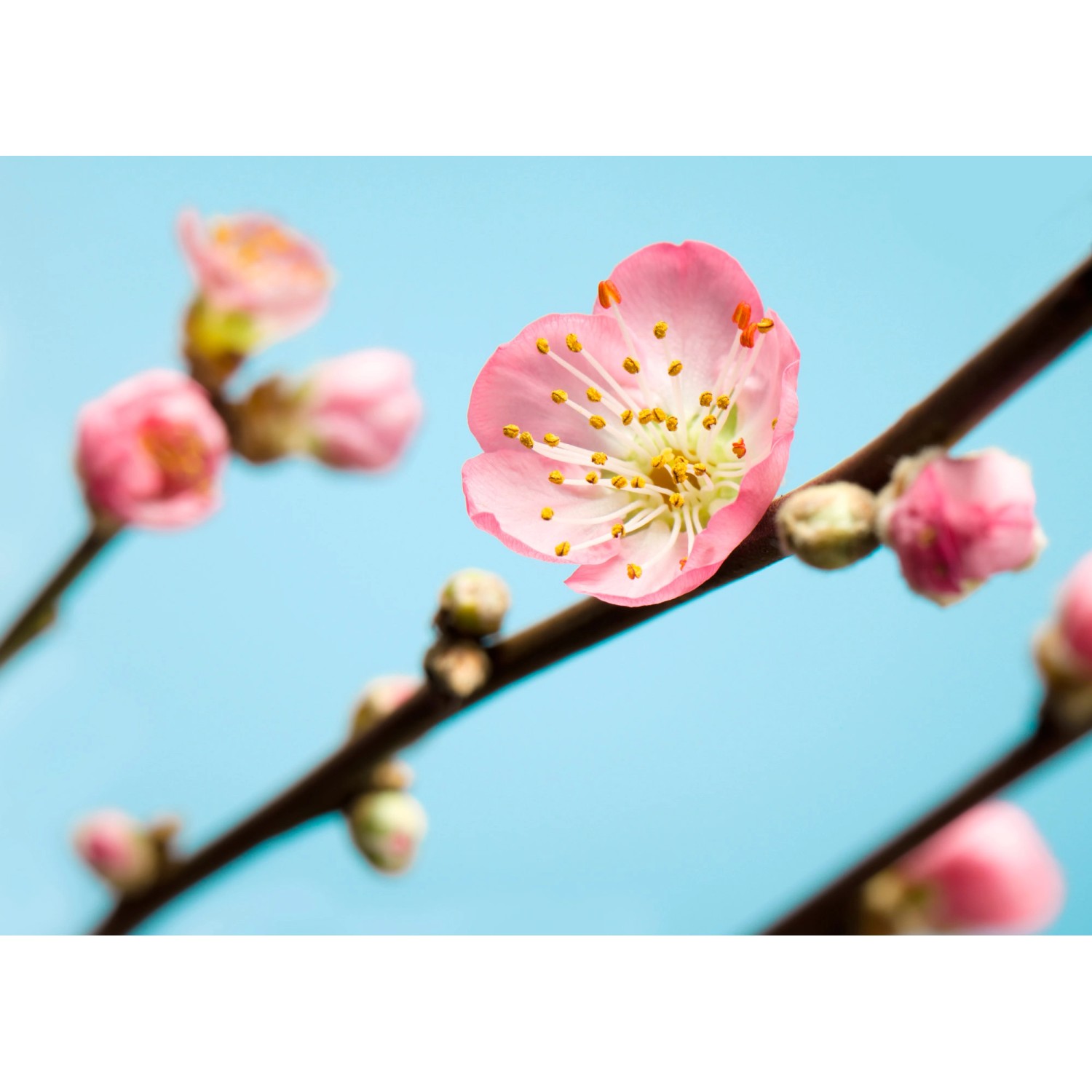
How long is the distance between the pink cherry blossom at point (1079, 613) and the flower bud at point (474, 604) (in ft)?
0.87

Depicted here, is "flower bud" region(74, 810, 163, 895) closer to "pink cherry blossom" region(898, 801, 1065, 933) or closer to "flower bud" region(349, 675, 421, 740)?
"flower bud" region(349, 675, 421, 740)

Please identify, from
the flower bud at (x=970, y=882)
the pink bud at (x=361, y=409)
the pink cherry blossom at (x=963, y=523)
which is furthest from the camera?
the pink bud at (x=361, y=409)

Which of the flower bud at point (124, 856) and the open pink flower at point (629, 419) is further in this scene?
the flower bud at point (124, 856)

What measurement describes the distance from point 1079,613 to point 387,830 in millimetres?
411

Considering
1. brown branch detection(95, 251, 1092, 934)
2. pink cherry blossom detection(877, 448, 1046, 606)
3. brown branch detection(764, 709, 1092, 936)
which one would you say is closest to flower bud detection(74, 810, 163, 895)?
brown branch detection(95, 251, 1092, 934)

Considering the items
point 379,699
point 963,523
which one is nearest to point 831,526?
point 963,523

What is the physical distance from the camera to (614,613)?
1.71 ft

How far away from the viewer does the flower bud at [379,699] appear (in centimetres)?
67

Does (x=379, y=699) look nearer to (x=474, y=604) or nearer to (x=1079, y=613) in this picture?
(x=474, y=604)

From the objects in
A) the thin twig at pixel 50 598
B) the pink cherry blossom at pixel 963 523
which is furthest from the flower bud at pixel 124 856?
the pink cherry blossom at pixel 963 523

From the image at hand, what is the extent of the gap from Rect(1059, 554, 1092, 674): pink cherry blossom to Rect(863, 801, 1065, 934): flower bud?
0.31 feet

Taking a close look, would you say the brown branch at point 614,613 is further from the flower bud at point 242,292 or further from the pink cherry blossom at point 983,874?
the flower bud at point 242,292

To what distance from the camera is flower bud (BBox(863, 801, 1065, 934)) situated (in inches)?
20.3
